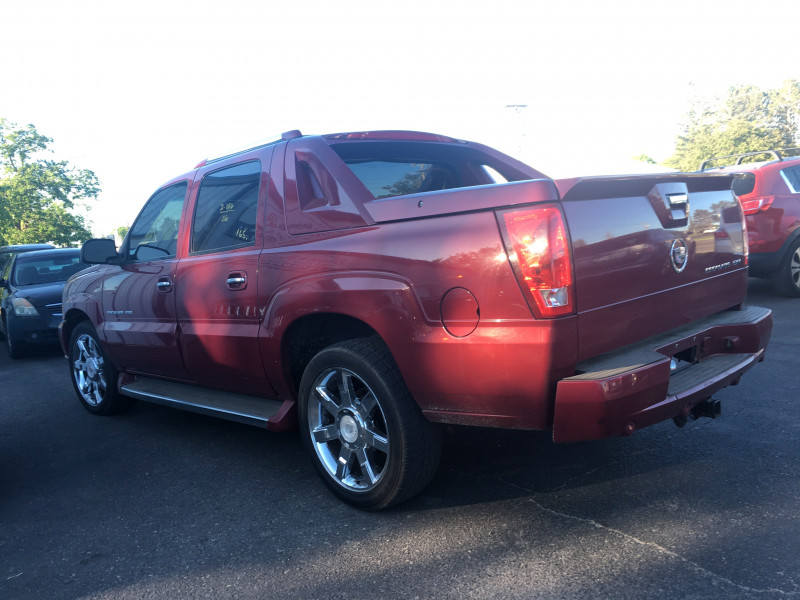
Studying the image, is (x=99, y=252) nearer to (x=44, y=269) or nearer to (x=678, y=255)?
(x=678, y=255)

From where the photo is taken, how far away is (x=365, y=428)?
10.6 ft

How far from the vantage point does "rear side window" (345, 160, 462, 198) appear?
367cm

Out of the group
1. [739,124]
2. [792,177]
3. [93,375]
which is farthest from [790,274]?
[739,124]

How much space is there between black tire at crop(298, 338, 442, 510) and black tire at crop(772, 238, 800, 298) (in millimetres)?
6852

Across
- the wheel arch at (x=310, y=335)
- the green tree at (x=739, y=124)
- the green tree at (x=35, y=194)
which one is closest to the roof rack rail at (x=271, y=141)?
the wheel arch at (x=310, y=335)

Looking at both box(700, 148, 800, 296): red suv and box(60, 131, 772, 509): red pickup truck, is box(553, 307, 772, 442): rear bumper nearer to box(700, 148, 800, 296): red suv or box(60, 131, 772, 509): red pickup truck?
box(60, 131, 772, 509): red pickup truck

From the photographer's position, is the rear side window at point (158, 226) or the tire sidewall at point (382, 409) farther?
the rear side window at point (158, 226)

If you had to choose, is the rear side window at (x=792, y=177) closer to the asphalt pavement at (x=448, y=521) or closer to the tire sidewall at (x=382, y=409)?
the asphalt pavement at (x=448, y=521)

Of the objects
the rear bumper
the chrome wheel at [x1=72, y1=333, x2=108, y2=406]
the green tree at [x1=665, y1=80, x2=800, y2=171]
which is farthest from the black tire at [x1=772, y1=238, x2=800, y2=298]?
the green tree at [x1=665, y1=80, x2=800, y2=171]

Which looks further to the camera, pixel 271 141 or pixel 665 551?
pixel 271 141

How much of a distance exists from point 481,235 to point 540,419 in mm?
766

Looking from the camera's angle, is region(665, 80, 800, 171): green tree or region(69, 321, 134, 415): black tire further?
region(665, 80, 800, 171): green tree

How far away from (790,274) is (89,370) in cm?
789

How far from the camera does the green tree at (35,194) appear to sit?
30141 millimetres
